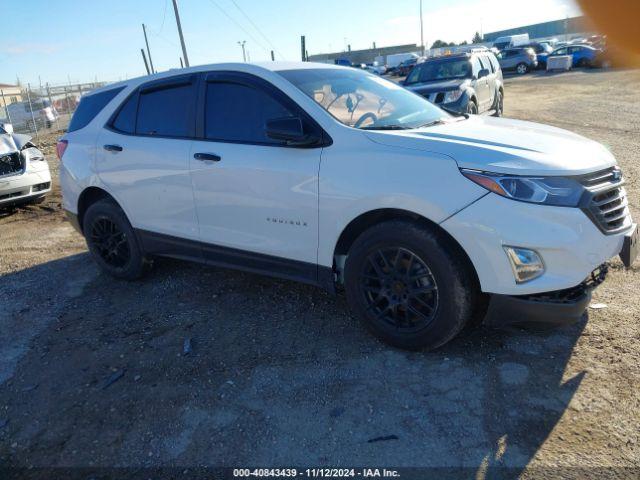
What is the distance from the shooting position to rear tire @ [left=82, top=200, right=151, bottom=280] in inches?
188

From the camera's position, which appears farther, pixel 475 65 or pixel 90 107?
pixel 475 65

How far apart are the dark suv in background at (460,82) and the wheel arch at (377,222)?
7.72 meters

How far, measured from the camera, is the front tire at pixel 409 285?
3.04 metres

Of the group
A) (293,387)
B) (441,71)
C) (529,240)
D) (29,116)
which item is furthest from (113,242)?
(29,116)

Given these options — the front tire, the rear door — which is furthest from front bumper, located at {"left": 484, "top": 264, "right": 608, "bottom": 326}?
the rear door

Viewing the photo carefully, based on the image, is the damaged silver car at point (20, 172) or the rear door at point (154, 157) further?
the damaged silver car at point (20, 172)

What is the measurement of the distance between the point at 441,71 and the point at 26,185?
9002 millimetres

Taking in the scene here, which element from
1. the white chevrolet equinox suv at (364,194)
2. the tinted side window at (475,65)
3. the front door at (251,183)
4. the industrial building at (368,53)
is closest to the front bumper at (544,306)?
the white chevrolet equinox suv at (364,194)

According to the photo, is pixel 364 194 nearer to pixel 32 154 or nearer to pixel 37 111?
pixel 32 154

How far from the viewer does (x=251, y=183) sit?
12.2ft

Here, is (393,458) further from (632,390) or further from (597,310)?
(597,310)

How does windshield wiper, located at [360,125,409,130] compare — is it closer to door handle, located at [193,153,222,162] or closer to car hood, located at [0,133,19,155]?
door handle, located at [193,153,222,162]

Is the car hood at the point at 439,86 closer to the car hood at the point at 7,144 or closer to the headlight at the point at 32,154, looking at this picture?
the headlight at the point at 32,154

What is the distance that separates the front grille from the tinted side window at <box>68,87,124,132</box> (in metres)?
3.96
